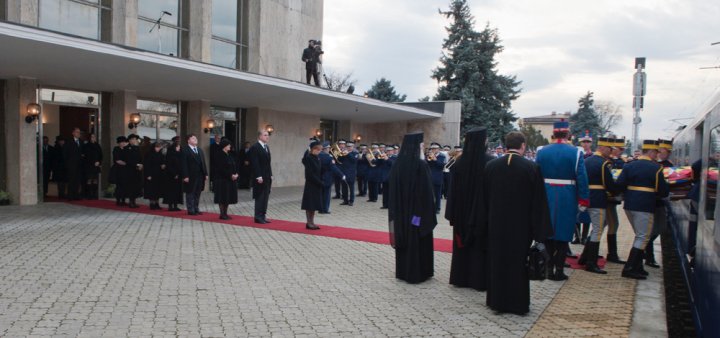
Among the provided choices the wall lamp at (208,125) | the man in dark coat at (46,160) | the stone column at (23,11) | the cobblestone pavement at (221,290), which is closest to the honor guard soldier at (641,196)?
the cobblestone pavement at (221,290)

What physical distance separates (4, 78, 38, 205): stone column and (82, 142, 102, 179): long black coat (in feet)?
4.36

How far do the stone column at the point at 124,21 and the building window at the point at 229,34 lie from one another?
3799 mm

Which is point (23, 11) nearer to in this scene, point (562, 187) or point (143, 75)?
point (143, 75)

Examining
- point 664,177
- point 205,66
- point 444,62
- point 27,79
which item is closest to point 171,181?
point 205,66

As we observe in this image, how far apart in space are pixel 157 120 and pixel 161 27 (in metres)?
3.29

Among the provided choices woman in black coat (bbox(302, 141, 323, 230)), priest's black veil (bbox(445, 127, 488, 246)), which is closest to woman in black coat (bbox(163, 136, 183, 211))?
woman in black coat (bbox(302, 141, 323, 230))

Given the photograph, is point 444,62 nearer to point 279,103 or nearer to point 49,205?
point 279,103

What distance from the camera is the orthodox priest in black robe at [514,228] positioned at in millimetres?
5391

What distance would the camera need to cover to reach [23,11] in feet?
45.3

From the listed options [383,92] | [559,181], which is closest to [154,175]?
[559,181]

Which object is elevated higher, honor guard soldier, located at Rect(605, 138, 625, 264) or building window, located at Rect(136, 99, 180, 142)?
building window, located at Rect(136, 99, 180, 142)

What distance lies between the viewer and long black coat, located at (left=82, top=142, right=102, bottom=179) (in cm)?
1494

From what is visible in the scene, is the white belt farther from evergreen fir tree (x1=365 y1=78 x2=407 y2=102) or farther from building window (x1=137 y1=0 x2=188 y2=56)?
evergreen fir tree (x1=365 y1=78 x2=407 y2=102)

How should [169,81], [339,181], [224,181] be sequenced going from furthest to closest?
[339,181] → [169,81] → [224,181]
